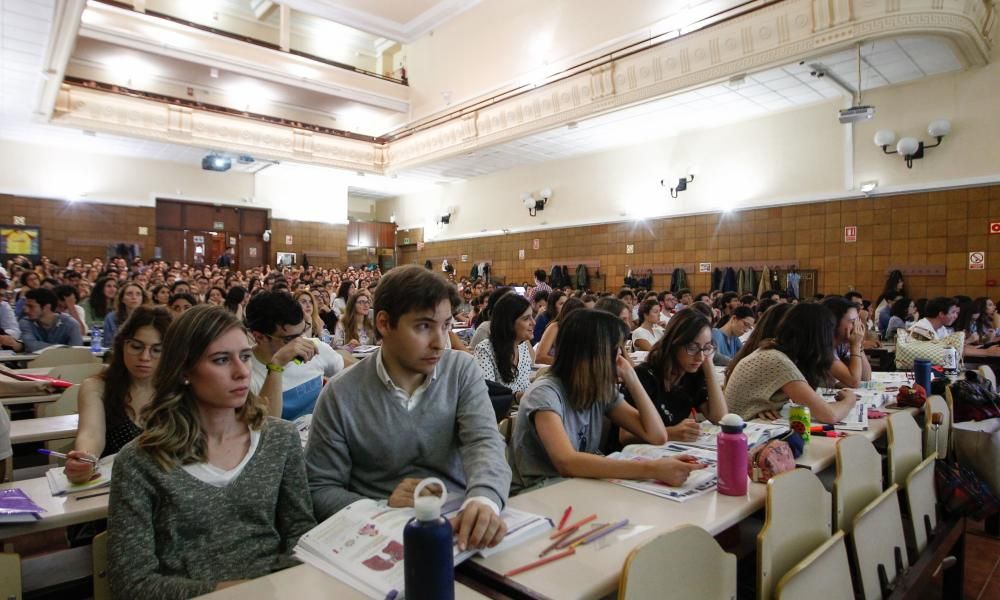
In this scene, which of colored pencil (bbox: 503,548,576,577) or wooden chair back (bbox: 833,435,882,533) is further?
wooden chair back (bbox: 833,435,882,533)

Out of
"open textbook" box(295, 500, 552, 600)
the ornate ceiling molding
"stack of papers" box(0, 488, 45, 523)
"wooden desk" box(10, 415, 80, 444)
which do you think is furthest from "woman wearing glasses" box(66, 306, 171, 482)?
the ornate ceiling molding

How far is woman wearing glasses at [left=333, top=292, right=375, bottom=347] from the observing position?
621 cm

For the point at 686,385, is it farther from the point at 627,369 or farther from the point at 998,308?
the point at 998,308

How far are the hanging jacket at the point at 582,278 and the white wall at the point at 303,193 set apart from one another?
306 inches

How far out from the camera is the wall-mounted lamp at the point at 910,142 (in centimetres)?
871

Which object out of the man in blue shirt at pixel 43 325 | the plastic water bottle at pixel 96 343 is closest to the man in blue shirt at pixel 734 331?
the plastic water bottle at pixel 96 343

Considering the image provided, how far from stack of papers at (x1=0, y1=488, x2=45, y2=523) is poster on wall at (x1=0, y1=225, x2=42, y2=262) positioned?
1571cm

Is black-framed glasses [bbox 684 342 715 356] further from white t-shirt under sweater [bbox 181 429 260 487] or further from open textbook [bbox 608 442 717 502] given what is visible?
white t-shirt under sweater [bbox 181 429 260 487]

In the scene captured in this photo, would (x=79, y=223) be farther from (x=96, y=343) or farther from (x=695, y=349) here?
(x=695, y=349)

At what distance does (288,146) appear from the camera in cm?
1488

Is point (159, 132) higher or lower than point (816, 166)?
higher

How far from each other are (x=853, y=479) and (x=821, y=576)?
610mm

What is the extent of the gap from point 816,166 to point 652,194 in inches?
132

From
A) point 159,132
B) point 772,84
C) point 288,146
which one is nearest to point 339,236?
point 288,146
